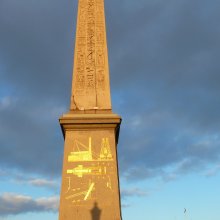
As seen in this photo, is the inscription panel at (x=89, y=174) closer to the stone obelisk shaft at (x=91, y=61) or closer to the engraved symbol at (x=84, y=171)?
the engraved symbol at (x=84, y=171)

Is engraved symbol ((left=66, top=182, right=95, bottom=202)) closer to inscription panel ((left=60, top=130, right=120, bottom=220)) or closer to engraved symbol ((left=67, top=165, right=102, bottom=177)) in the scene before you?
inscription panel ((left=60, top=130, right=120, bottom=220))

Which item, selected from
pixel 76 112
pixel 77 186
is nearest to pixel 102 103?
pixel 76 112

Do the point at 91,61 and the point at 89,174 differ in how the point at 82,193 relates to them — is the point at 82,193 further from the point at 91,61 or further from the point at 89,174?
the point at 91,61

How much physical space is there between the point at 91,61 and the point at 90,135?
2742 millimetres

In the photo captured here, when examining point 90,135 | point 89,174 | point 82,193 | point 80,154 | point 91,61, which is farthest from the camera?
point 91,61

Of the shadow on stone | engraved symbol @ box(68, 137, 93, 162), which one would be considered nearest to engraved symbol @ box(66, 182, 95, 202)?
the shadow on stone

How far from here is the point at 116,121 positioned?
12.4 m

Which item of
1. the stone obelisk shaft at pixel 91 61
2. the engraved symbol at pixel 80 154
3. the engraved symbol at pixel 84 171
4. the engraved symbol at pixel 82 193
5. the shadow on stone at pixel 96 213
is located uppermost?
the stone obelisk shaft at pixel 91 61

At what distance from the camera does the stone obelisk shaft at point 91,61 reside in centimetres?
1329

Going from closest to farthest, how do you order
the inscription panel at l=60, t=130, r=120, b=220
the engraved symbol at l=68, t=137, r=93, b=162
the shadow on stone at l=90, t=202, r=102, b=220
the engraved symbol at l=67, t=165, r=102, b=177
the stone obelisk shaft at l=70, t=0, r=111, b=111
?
1. the shadow on stone at l=90, t=202, r=102, b=220
2. the inscription panel at l=60, t=130, r=120, b=220
3. the engraved symbol at l=67, t=165, r=102, b=177
4. the engraved symbol at l=68, t=137, r=93, b=162
5. the stone obelisk shaft at l=70, t=0, r=111, b=111

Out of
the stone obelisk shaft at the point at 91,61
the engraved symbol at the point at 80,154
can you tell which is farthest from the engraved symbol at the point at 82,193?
the stone obelisk shaft at the point at 91,61

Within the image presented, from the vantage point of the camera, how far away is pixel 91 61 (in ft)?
45.7

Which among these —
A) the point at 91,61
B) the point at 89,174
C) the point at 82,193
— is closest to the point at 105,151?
the point at 89,174

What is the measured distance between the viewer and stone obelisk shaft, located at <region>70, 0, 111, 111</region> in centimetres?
1329
